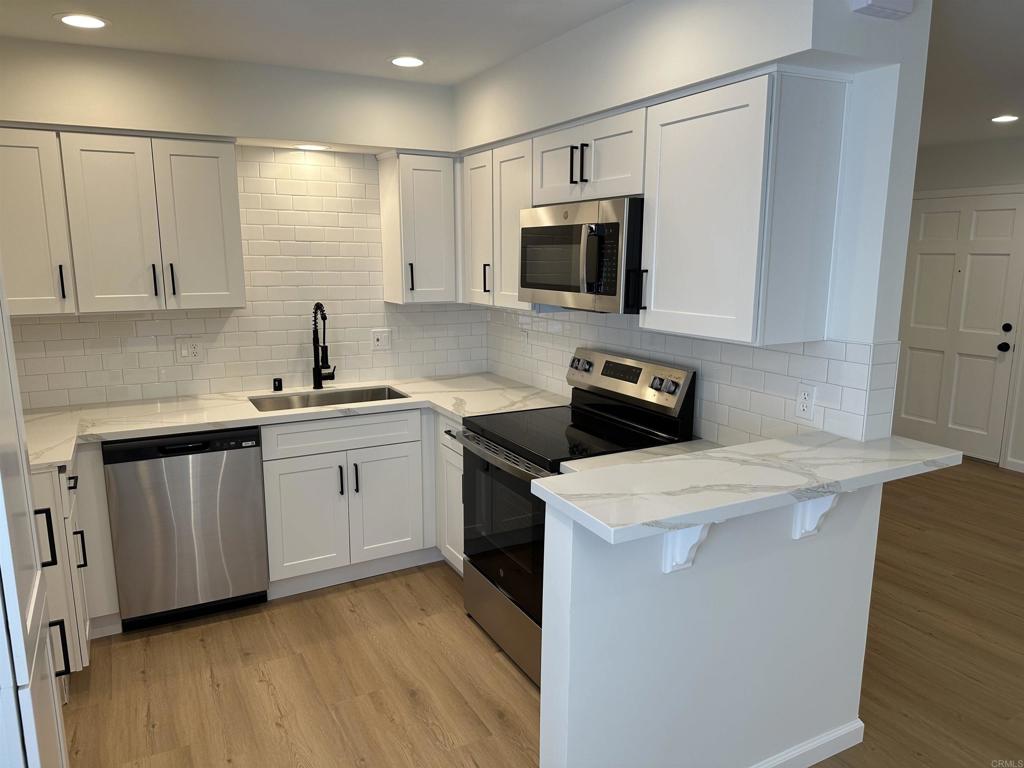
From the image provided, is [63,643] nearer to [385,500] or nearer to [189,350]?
A: [385,500]

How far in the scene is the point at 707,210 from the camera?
2.16 m

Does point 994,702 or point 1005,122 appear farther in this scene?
point 1005,122

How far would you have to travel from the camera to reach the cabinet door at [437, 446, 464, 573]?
3254 millimetres

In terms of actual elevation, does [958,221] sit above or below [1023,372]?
above

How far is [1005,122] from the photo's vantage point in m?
4.45

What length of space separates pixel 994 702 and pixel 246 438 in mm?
3155

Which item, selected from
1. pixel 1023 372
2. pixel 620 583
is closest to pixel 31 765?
pixel 620 583

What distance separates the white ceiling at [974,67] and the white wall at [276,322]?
2686mm

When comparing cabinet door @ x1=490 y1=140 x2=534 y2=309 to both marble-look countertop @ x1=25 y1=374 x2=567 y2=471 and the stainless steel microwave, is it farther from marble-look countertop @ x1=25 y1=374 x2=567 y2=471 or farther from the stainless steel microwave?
marble-look countertop @ x1=25 y1=374 x2=567 y2=471

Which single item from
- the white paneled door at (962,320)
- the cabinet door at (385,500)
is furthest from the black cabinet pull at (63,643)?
the white paneled door at (962,320)

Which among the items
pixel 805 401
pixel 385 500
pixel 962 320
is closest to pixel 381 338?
pixel 385 500

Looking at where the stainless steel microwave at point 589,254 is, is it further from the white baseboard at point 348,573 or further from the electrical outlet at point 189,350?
the electrical outlet at point 189,350

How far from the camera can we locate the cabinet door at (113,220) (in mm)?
2885

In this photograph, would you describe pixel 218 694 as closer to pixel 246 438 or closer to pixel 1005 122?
pixel 246 438
